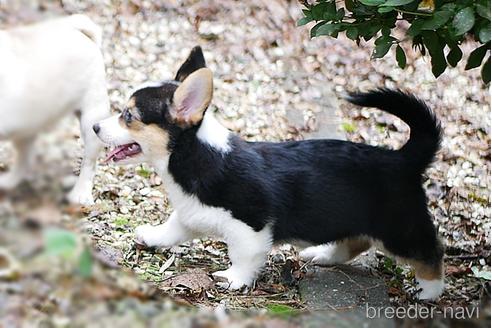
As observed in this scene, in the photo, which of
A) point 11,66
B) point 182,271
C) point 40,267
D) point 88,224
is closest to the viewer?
point 40,267

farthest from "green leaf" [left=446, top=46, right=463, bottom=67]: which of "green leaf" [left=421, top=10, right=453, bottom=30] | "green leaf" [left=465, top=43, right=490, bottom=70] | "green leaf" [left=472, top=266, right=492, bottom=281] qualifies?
"green leaf" [left=472, top=266, right=492, bottom=281]

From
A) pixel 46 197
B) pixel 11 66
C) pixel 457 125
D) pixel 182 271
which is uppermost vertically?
pixel 11 66

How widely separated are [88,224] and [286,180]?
1.14m

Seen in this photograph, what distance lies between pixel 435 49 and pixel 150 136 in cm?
126

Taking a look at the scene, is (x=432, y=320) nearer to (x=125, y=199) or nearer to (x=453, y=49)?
(x=453, y=49)

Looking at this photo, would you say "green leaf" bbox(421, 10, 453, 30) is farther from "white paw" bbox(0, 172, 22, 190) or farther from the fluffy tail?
"white paw" bbox(0, 172, 22, 190)

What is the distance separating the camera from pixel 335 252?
14.0 feet

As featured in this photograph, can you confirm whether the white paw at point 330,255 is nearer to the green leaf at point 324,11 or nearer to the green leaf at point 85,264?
the green leaf at point 324,11

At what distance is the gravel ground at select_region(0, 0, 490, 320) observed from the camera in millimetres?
3869

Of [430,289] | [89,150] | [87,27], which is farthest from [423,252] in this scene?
[87,27]

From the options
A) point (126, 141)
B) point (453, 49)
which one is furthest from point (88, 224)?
point (453, 49)

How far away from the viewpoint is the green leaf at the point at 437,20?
3297 mm

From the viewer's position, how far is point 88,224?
439 centimetres

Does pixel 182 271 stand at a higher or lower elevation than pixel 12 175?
lower
